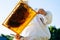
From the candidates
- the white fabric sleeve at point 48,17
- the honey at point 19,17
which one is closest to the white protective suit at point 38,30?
the white fabric sleeve at point 48,17

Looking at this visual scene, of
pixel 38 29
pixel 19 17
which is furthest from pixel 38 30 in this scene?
pixel 19 17

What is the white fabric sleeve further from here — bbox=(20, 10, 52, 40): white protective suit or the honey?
the honey

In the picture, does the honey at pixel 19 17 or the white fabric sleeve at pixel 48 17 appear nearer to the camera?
the honey at pixel 19 17

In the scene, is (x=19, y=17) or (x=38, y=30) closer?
(x=19, y=17)

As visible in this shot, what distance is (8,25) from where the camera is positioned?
10.9ft

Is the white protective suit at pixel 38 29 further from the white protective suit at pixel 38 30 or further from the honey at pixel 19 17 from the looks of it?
the honey at pixel 19 17

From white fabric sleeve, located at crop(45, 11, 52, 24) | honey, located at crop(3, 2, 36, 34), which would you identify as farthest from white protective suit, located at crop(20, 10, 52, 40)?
honey, located at crop(3, 2, 36, 34)

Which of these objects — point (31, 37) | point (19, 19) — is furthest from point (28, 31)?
point (19, 19)

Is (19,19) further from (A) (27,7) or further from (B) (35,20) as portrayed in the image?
(B) (35,20)

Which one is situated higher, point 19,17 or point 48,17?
point 48,17

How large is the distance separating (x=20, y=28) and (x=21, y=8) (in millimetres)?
284

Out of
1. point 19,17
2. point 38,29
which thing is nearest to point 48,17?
point 38,29

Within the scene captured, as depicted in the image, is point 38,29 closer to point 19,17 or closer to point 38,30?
point 38,30

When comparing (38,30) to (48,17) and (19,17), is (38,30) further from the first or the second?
(19,17)
